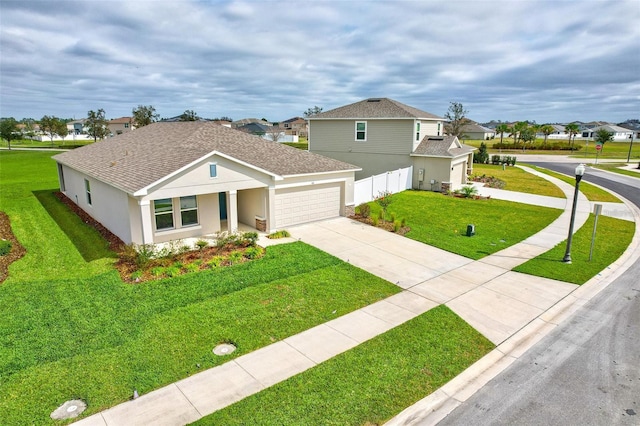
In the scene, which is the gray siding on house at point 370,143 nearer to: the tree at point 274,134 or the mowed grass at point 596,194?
the mowed grass at point 596,194

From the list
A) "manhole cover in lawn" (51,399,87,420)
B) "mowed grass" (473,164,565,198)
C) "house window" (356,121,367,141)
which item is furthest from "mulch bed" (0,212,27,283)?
"mowed grass" (473,164,565,198)

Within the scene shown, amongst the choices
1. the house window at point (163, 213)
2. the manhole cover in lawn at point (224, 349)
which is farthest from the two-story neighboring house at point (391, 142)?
the manhole cover in lawn at point (224, 349)

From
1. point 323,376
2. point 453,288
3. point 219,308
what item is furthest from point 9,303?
point 453,288

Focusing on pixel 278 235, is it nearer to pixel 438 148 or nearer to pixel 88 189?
pixel 88 189

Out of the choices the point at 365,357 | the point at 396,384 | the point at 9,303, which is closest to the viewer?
the point at 396,384

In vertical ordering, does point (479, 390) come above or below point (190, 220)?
below

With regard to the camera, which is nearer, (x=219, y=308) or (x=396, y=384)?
(x=396, y=384)

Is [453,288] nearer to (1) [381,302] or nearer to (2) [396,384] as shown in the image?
(1) [381,302]

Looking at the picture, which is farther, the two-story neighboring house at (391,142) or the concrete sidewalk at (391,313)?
the two-story neighboring house at (391,142)
